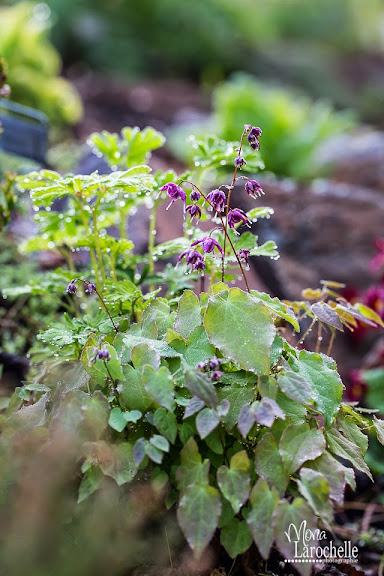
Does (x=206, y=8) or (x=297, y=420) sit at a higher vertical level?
(x=206, y=8)

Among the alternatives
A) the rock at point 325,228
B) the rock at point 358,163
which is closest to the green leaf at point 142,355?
the rock at point 325,228

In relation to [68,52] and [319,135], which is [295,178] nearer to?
[319,135]

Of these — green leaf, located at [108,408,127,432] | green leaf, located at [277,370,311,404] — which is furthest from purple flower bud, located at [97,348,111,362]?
green leaf, located at [277,370,311,404]

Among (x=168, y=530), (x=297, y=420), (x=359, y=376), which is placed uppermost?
(x=297, y=420)

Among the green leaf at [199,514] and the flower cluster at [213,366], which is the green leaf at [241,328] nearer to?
the flower cluster at [213,366]

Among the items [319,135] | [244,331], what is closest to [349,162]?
[319,135]

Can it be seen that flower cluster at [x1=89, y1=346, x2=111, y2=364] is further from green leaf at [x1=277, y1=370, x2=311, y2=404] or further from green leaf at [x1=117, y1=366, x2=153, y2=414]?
green leaf at [x1=277, y1=370, x2=311, y2=404]

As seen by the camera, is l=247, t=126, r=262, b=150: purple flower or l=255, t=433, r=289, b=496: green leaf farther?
l=247, t=126, r=262, b=150: purple flower
